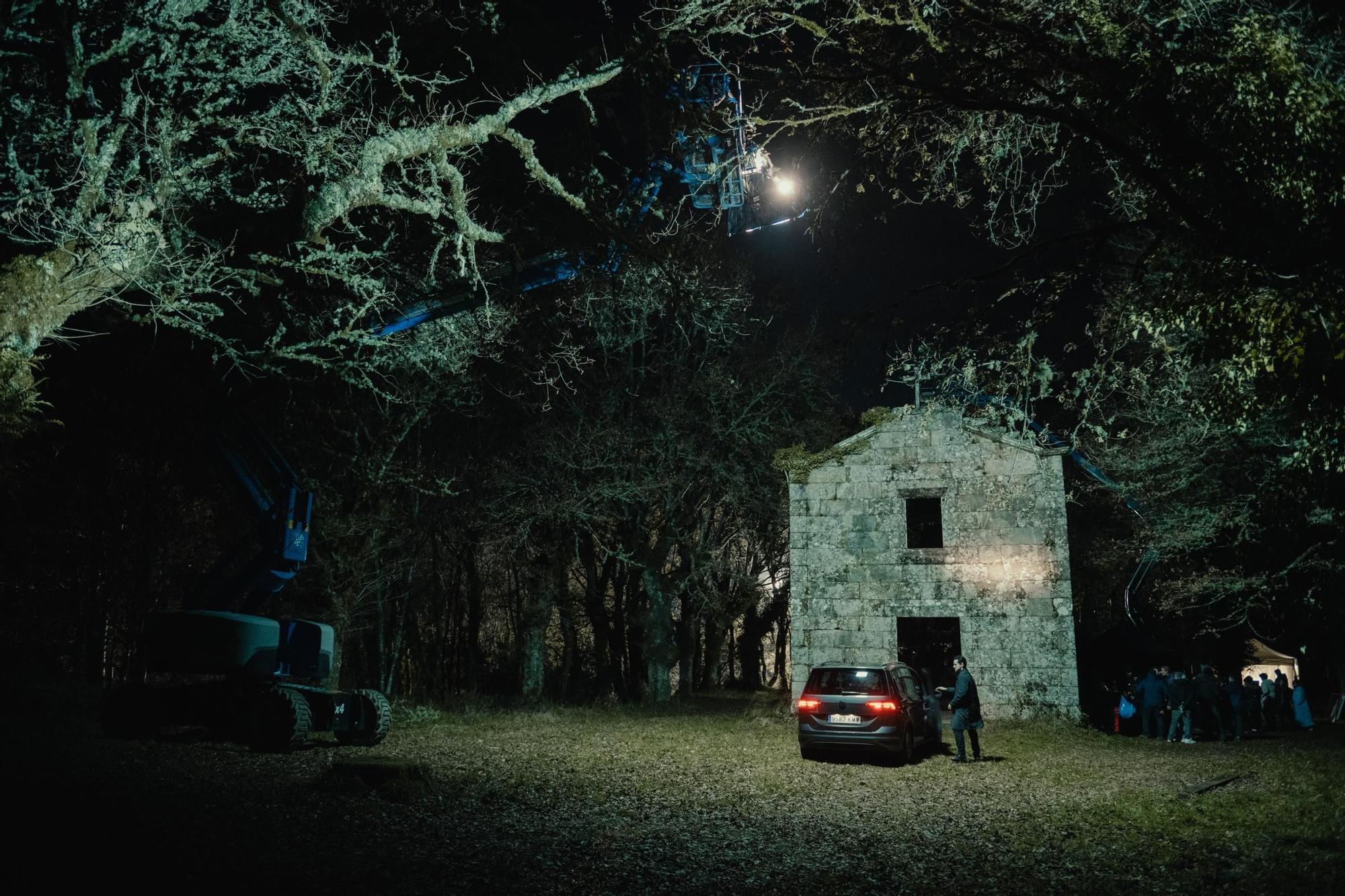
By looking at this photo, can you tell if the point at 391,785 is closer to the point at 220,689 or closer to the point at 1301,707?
the point at 220,689

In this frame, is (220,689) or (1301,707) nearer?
(220,689)

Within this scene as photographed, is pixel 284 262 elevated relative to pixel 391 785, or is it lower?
elevated

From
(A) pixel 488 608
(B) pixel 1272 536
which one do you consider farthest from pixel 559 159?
(A) pixel 488 608

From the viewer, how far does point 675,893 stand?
19.5ft

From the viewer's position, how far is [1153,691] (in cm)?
1855

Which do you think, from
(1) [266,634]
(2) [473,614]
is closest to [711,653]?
(2) [473,614]

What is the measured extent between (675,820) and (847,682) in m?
5.54

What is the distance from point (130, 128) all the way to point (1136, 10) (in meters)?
9.90

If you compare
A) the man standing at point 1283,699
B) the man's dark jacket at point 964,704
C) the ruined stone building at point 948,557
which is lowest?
the man standing at point 1283,699

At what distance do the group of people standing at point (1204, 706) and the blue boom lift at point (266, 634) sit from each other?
13.9 meters

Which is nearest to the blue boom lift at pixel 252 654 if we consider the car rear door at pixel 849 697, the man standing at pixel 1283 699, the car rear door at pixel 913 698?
the car rear door at pixel 849 697

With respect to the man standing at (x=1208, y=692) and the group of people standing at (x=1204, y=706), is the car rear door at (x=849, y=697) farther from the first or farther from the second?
the man standing at (x=1208, y=692)

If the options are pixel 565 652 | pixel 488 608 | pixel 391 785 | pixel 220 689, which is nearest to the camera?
pixel 391 785

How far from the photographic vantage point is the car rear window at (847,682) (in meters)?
13.4
